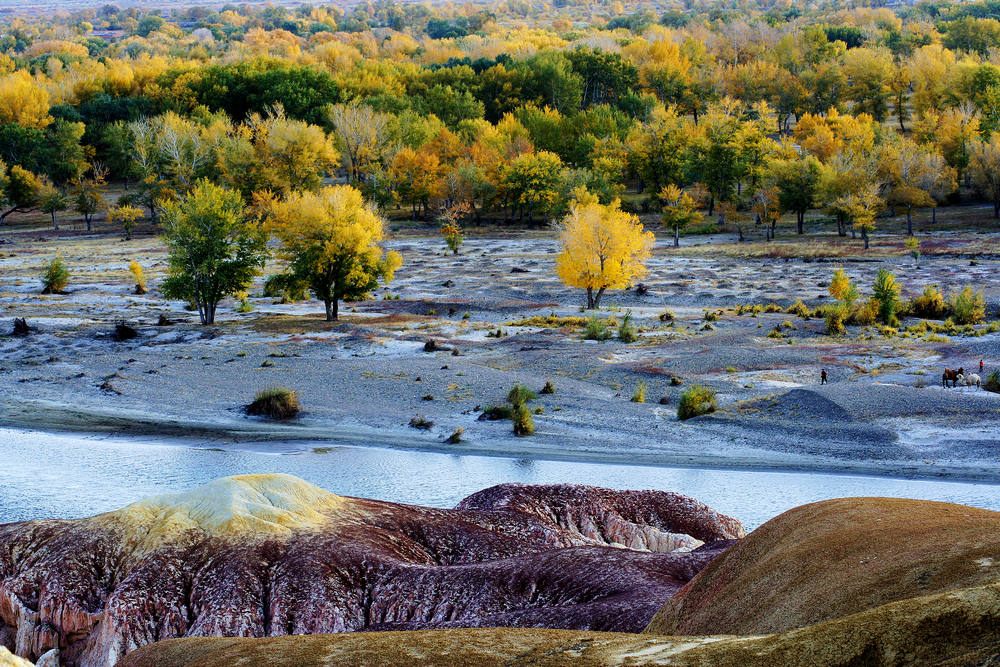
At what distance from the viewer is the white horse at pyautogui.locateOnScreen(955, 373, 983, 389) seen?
1362 inches

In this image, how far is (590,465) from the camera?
98.6 ft

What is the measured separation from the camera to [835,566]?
11.0 metres

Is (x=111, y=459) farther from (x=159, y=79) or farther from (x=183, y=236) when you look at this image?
(x=159, y=79)

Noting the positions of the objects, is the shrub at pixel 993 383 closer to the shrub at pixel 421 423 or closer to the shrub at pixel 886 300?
the shrub at pixel 886 300

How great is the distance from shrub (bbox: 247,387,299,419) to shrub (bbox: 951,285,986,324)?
33415 mm

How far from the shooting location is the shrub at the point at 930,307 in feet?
163

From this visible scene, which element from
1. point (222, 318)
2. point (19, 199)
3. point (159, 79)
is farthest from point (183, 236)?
point (159, 79)

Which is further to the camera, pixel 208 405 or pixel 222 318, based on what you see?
pixel 222 318

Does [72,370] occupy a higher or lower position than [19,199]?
lower

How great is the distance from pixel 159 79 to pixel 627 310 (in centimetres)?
9289

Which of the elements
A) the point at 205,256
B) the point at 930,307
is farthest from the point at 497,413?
the point at 930,307

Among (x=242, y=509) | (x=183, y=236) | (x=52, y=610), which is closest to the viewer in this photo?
(x=52, y=610)

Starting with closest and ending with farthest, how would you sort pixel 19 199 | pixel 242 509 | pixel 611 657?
pixel 611 657
pixel 242 509
pixel 19 199

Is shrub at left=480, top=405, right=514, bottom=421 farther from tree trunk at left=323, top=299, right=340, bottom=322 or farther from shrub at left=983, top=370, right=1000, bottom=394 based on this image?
tree trunk at left=323, top=299, right=340, bottom=322
